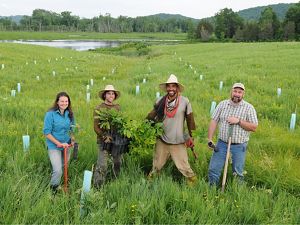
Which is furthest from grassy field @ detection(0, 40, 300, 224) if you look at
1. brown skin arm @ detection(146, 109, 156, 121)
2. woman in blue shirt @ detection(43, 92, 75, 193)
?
brown skin arm @ detection(146, 109, 156, 121)

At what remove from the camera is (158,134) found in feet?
16.5

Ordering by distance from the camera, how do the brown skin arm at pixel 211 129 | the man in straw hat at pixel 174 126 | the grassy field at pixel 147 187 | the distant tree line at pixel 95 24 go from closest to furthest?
the grassy field at pixel 147 187 → the man in straw hat at pixel 174 126 → the brown skin arm at pixel 211 129 → the distant tree line at pixel 95 24

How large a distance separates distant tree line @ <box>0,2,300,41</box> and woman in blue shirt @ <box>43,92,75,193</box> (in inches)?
2958

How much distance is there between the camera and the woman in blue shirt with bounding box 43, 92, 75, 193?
487 centimetres

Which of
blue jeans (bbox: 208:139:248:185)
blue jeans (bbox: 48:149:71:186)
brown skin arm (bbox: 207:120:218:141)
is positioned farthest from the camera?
brown skin arm (bbox: 207:120:218:141)

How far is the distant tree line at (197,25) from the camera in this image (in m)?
77.6

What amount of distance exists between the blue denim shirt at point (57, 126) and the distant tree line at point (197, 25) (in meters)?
75.1

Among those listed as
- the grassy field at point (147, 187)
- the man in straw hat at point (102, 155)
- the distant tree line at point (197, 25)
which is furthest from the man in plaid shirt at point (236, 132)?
the distant tree line at point (197, 25)

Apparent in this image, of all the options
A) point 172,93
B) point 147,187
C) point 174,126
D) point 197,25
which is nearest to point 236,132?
point 174,126

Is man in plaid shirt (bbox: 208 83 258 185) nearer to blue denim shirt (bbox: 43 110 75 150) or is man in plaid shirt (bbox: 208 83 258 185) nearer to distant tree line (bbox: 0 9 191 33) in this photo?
blue denim shirt (bbox: 43 110 75 150)

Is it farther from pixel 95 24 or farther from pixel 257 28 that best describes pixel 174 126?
pixel 95 24

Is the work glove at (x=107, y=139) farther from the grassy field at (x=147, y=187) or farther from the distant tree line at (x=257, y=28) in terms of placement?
the distant tree line at (x=257, y=28)

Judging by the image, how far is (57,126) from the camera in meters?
5.06

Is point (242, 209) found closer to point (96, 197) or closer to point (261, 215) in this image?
point (261, 215)
